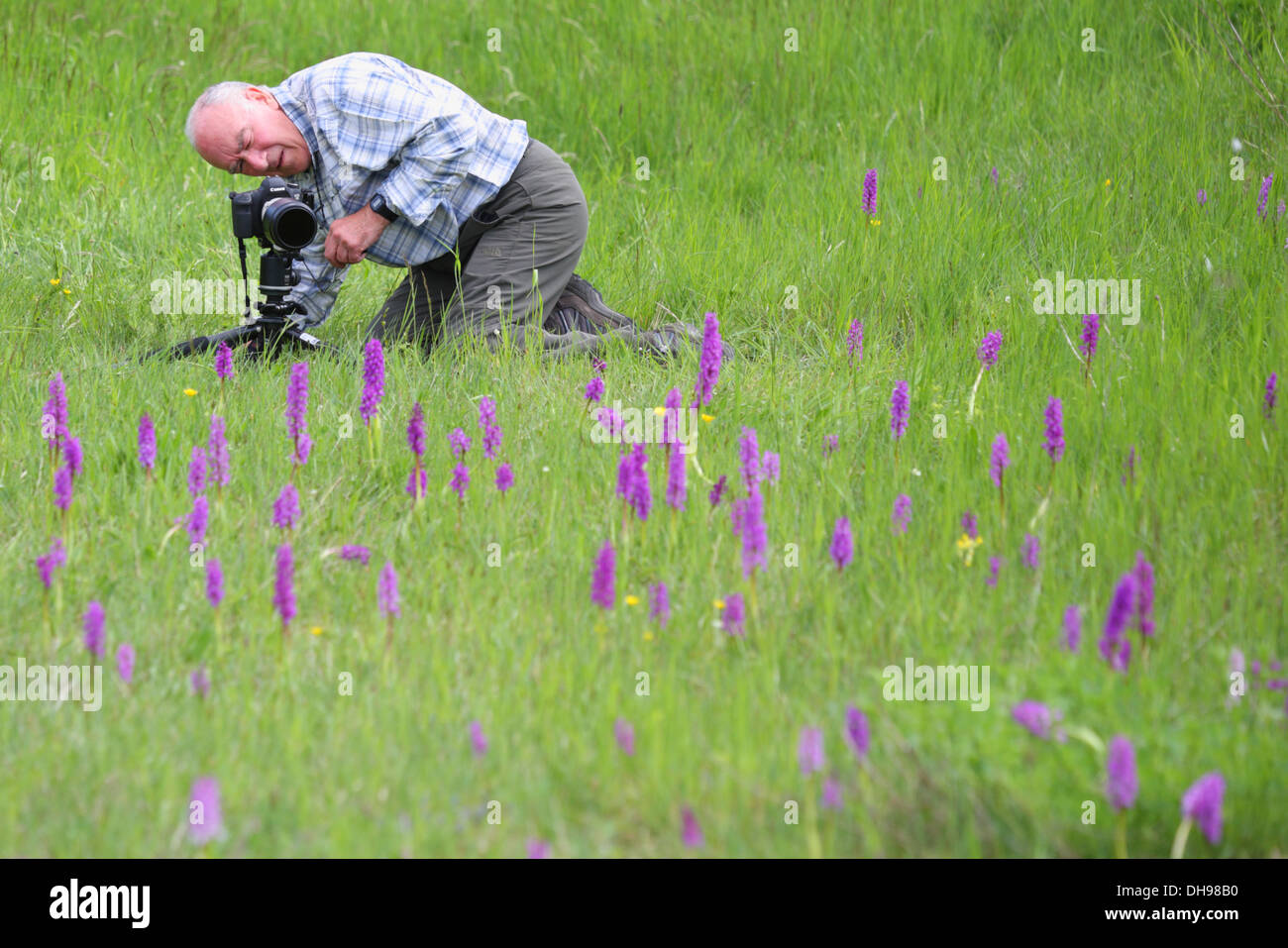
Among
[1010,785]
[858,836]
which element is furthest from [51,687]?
[1010,785]

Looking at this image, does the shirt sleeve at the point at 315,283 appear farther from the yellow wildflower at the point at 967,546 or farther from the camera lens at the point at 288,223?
the yellow wildflower at the point at 967,546

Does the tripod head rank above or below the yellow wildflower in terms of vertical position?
above

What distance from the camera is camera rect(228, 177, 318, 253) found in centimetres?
412

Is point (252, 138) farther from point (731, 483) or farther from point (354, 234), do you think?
point (731, 483)

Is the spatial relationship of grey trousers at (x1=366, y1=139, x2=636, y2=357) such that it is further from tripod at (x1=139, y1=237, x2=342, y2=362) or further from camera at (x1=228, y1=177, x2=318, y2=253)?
camera at (x1=228, y1=177, x2=318, y2=253)

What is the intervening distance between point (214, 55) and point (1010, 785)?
691 centimetres

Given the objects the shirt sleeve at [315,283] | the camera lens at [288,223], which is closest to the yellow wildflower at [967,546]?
the camera lens at [288,223]

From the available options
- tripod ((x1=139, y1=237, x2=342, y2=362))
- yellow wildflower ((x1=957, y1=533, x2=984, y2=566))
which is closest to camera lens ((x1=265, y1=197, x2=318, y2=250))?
tripod ((x1=139, y1=237, x2=342, y2=362))

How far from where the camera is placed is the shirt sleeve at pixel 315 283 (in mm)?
4777

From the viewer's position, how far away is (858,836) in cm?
217

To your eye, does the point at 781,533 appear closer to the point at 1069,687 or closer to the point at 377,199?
the point at 1069,687

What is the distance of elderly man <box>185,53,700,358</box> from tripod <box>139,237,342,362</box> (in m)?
0.11

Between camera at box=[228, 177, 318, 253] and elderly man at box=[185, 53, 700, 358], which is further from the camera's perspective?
elderly man at box=[185, 53, 700, 358]

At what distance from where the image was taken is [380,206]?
14.8 feet
